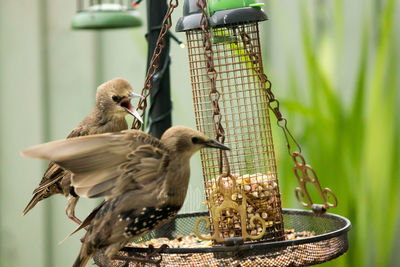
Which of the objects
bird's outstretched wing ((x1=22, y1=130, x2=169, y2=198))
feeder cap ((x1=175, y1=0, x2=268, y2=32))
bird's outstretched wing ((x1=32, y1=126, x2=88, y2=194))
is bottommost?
bird's outstretched wing ((x1=32, y1=126, x2=88, y2=194))

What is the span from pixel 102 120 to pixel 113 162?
576 mm

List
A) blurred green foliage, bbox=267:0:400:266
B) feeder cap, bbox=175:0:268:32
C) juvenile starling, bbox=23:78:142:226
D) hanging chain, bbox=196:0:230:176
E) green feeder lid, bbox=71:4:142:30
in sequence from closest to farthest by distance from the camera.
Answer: hanging chain, bbox=196:0:230:176
feeder cap, bbox=175:0:268:32
juvenile starling, bbox=23:78:142:226
green feeder lid, bbox=71:4:142:30
blurred green foliage, bbox=267:0:400:266

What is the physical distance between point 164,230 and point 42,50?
7.14ft

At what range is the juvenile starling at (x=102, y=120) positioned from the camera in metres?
2.15

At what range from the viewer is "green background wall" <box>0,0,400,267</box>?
10.5 ft

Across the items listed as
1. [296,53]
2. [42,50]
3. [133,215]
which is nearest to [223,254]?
[133,215]

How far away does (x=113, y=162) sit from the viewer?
1671mm

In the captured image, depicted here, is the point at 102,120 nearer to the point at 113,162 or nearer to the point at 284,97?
the point at 113,162

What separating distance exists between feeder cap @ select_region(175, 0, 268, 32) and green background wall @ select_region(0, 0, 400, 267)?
43.4 inches

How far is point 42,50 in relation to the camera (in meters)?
4.11

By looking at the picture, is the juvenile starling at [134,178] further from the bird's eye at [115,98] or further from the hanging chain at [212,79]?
the bird's eye at [115,98]

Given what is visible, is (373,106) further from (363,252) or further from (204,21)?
(204,21)

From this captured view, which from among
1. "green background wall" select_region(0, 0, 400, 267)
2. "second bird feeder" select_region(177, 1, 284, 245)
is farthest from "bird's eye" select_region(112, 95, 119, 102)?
"green background wall" select_region(0, 0, 400, 267)

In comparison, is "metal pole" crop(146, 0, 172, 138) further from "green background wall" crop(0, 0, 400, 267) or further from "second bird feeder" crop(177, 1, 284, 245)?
"green background wall" crop(0, 0, 400, 267)
